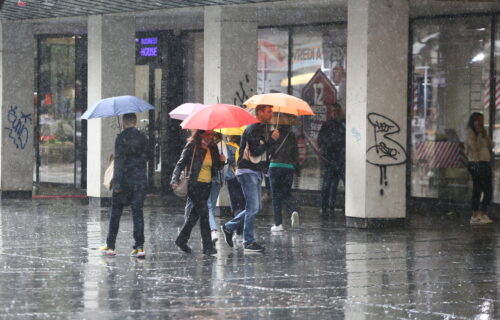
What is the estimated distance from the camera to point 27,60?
73.8 feet

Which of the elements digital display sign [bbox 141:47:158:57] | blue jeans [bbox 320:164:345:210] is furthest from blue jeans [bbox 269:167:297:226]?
digital display sign [bbox 141:47:158:57]

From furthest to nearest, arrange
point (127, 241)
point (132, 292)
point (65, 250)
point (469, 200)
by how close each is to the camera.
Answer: point (469, 200)
point (127, 241)
point (65, 250)
point (132, 292)

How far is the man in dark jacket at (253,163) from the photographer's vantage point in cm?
1265

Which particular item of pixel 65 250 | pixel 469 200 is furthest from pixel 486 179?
pixel 65 250

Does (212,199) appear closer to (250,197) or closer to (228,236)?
(228,236)

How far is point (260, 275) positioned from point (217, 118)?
218cm

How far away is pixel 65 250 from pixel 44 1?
281 inches

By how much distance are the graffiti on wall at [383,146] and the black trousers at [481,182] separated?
6.08 feet

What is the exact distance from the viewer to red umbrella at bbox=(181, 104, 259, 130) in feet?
39.4

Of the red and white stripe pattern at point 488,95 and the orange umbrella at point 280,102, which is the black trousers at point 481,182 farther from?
the orange umbrella at point 280,102

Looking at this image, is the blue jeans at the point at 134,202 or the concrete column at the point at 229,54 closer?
the blue jeans at the point at 134,202

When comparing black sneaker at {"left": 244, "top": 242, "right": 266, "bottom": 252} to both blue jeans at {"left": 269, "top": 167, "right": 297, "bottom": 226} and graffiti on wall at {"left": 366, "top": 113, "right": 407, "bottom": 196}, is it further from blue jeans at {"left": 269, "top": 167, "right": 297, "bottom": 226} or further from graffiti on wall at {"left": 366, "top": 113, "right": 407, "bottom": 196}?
graffiti on wall at {"left": 366, "top": 113, "right": 407, "bottom": 196}

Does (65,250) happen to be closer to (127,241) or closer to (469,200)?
(127,241)

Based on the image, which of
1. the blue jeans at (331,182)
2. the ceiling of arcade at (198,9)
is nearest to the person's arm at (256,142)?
the ceiling of arcade at (198,9)
